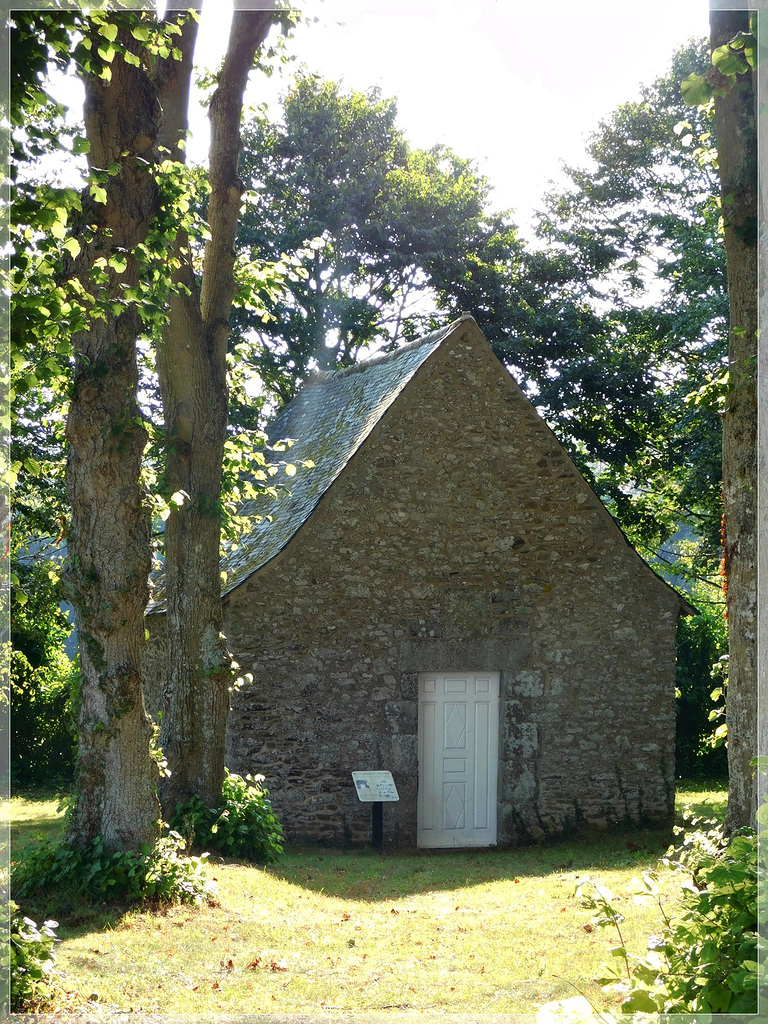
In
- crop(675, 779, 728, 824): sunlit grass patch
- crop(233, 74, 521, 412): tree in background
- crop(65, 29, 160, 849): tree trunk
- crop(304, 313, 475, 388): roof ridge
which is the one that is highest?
crop(233, 74, 521, 412): tree in background

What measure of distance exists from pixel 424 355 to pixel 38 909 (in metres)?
8.46

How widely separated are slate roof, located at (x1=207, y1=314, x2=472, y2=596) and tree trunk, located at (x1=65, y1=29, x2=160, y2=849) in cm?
422

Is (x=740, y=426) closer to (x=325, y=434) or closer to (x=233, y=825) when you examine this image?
(x=233, y=825)

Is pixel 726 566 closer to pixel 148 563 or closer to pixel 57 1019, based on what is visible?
pixel 148 563

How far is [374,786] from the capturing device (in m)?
11.9

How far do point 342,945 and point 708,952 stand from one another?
3947 mm

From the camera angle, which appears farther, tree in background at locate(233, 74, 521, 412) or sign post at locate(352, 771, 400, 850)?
tree in background at locate(233, 74, 521, 412)

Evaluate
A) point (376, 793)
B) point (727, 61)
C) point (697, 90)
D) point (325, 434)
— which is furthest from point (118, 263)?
point (325, 434)

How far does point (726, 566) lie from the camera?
7414mm

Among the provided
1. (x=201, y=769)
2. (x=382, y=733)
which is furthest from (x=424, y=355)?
(x=201, y=769)

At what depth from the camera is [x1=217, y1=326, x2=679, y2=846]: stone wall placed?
12.1 meters

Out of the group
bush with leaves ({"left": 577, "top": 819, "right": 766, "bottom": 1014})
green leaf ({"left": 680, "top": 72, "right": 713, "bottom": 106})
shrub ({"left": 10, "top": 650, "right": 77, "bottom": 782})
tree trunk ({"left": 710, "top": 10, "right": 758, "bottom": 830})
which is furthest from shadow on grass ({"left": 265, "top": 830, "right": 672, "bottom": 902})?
shrub ({"left": 10, "top": 650, "right": 77, "bottom": 782})

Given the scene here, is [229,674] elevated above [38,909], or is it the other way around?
[229,674]

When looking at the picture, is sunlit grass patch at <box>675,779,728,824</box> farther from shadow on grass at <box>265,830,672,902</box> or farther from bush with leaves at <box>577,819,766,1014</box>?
bush with leaves at <box>577,819,766,1014</box>
